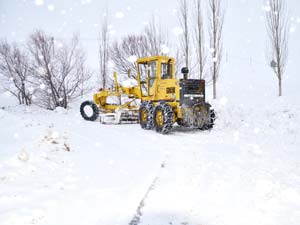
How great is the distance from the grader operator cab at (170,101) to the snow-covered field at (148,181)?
208 centimetres

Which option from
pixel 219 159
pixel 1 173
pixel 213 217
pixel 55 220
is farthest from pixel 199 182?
pixel 1 173

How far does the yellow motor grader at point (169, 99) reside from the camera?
38.6 ft

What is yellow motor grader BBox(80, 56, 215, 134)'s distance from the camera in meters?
11.8

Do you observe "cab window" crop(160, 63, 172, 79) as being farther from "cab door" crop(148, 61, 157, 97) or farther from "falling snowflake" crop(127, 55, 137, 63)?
"falling snowflake" crop(127, 55, 137, 63)

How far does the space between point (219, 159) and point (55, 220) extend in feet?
13.9

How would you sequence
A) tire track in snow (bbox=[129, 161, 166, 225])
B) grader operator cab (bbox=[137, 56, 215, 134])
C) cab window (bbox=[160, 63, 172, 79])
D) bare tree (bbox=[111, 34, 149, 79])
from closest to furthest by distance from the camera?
tire track in snow (bbox=[129, 161, 166, 225]), grader operator cab (bbox=[137, 56, 215, 134]), cab window (bbox=[160, 63, 172, 79]), bare tree (bbox=[111, 34, 149, 79])

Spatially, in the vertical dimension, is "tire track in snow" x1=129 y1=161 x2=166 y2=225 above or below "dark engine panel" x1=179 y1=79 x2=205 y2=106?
below

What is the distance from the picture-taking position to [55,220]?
364 cm

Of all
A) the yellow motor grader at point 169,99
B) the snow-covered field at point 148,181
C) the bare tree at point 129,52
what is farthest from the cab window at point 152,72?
the bare tree at point 129,52

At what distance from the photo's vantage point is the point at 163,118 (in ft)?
38.2

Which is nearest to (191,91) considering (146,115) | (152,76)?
(152,76)

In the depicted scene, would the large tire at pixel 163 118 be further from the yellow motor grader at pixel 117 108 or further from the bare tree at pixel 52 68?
the bare tree at pixel 52 68

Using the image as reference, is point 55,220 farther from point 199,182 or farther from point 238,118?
point 238,118

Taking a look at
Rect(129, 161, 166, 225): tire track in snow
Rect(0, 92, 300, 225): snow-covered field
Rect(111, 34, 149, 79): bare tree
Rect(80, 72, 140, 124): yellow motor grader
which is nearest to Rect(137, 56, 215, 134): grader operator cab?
Rect(80, 72, 140, 124): yellow motor grader
